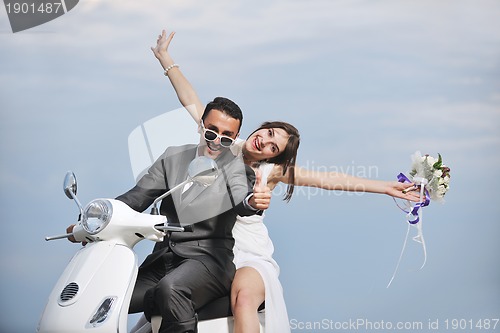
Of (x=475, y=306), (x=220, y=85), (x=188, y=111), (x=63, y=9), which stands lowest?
(x=475, y=306)

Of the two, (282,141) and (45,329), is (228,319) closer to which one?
(45,329)

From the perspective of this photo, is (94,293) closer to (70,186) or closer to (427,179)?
(70,186)

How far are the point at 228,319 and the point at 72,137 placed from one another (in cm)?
198

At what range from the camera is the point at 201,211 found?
271 centimetres

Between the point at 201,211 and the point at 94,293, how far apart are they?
1.63 ft

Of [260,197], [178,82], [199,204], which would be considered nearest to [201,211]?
[199,204]

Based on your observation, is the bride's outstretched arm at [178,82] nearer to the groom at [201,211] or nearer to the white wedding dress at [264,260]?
the white wedding dress at [264,260]

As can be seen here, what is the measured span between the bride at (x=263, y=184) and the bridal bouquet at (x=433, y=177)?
0.07 m

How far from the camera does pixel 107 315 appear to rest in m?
2.32

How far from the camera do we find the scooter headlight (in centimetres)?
243

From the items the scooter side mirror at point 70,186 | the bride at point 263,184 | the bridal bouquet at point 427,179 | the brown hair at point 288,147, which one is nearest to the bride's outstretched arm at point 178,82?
the bride at point 263,184

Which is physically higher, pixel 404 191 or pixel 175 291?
pixel 404 191

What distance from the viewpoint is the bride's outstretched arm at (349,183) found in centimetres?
364

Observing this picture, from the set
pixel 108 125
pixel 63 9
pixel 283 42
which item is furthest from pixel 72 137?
pixel 283 42
